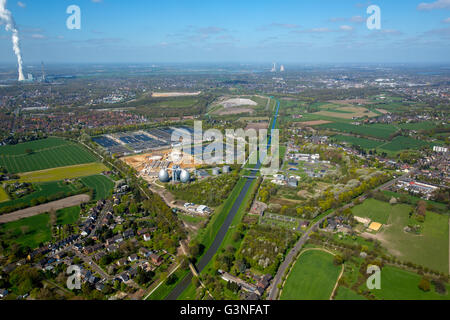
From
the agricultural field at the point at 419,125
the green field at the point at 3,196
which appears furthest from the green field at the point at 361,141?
the green field at the point at 3,196

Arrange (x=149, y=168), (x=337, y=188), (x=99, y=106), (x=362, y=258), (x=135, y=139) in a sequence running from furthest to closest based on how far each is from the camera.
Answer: (x=99, y=106)
(x=135, y=139)
(x=149, y=168)
(x=337, y=188)
(x=362, y=258)

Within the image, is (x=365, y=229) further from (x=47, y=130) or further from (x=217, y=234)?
(x=47, y=130)

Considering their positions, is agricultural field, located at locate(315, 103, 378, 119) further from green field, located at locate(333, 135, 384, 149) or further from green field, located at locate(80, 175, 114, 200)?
green field, located at locate(80, 175, 114, 200)

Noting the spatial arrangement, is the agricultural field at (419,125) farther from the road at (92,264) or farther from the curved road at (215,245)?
A: the road at (92,264)

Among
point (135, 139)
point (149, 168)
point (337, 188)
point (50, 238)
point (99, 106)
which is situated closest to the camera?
point (50, 238)

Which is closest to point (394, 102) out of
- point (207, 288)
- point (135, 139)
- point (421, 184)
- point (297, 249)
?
point (421, 184)

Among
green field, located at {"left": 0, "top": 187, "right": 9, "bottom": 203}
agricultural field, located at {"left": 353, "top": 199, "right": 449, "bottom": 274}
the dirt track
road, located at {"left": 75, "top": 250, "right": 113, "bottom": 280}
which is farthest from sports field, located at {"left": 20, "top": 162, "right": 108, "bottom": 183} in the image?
agricultural field, located at {"left": 353, "top": 199, "right": 449, "bottom": 274}
